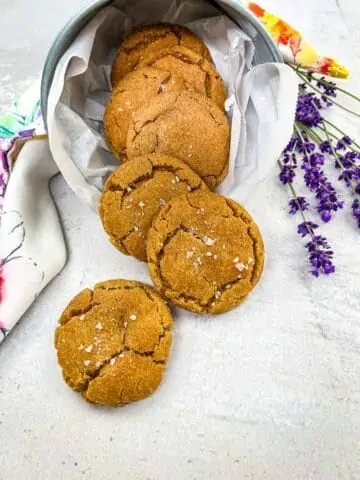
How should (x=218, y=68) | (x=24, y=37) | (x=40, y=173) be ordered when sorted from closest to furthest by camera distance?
(x=40, y=173), (x=218, y=68), (x=24, y=37)

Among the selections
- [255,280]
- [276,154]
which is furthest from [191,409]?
[276,154]

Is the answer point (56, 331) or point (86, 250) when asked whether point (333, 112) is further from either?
point (56, 331)

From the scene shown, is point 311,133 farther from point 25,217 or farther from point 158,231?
point 25,217

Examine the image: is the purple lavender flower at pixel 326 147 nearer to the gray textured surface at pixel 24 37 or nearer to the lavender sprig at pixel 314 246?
the lavender sprig at pixel 314 246

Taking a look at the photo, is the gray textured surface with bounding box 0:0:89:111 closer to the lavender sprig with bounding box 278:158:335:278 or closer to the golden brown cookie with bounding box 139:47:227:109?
the golden brown cookie with bounding box 139:47:227:109

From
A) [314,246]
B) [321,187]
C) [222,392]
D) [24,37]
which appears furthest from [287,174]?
[24,37]

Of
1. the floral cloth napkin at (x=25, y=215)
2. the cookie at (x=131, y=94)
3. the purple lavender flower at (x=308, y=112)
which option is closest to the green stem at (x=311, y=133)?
the purple lavender flower at (x=308, y=112)
